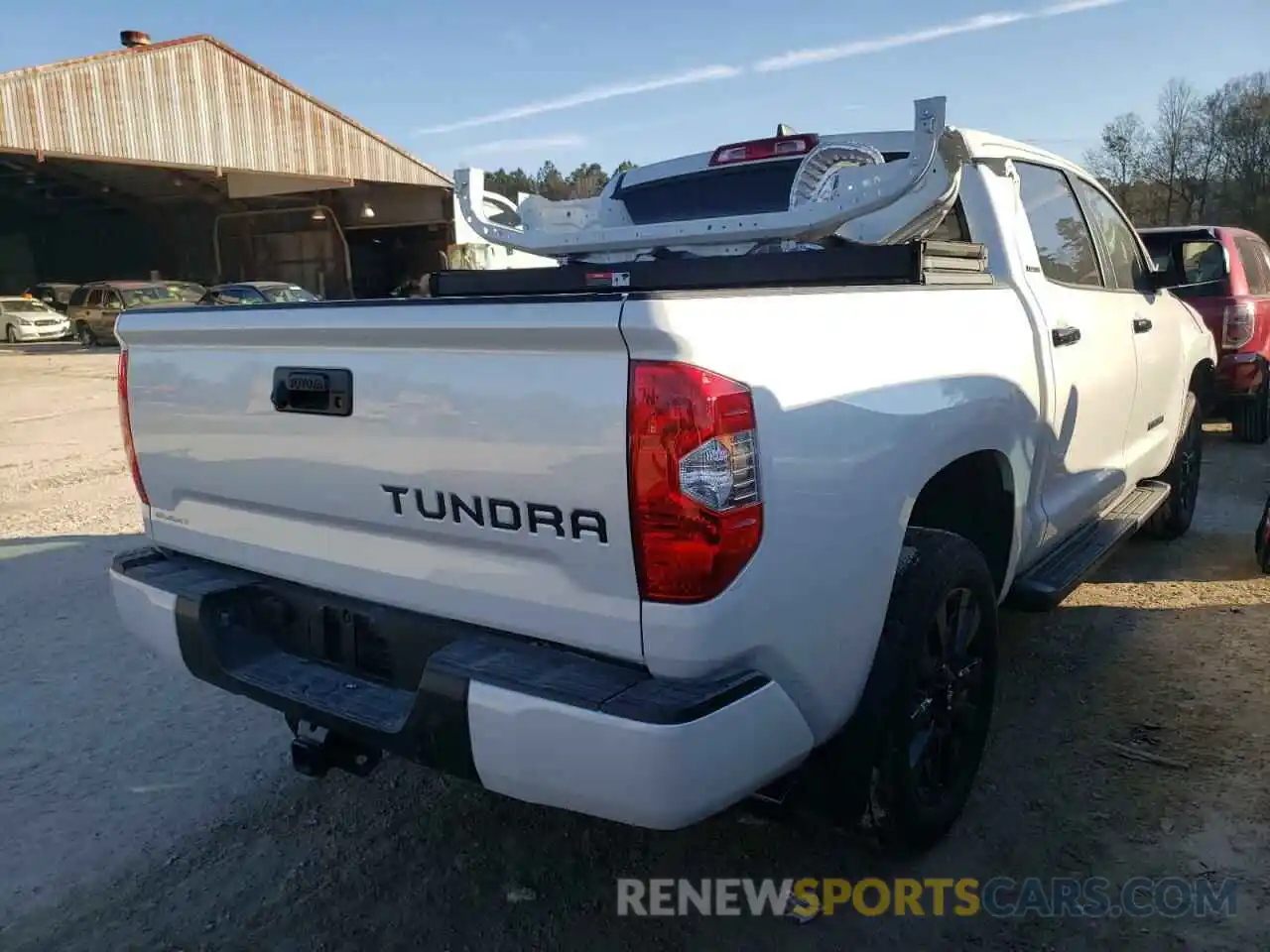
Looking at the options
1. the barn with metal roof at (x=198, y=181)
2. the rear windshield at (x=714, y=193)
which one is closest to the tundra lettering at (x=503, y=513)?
the rear windshield at (x=714, y=193)

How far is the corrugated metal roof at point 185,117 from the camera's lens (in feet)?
69.8

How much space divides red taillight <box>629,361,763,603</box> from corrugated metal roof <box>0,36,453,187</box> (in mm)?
23555

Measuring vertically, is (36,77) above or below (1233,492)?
above

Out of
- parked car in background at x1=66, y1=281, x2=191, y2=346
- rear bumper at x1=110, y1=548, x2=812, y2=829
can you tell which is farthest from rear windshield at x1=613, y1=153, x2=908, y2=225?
parked car in background at x1=66, y1=281, x2=191, y2=346

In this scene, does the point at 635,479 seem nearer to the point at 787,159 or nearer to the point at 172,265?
the point at 787,159

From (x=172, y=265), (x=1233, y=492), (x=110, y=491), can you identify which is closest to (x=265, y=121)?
(x=172, y=265)

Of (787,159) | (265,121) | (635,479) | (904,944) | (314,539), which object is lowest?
(904,944)

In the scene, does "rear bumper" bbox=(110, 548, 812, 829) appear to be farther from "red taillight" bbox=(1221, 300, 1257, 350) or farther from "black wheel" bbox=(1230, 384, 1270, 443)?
"black wheel" bbox=(1230, 384, 1270, 443)

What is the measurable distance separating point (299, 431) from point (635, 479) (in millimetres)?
1056

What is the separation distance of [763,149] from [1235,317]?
6.07 meters

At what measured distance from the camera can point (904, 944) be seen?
2.51 meters

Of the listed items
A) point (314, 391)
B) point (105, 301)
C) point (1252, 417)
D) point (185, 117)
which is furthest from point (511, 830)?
point (105, 301)

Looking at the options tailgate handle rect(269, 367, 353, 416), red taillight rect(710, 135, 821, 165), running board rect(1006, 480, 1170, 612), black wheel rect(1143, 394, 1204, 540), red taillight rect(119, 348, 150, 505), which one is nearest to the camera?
tailgate handle rect(269, 367, 353, 416)

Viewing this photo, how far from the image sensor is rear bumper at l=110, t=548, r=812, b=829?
6.37ft
